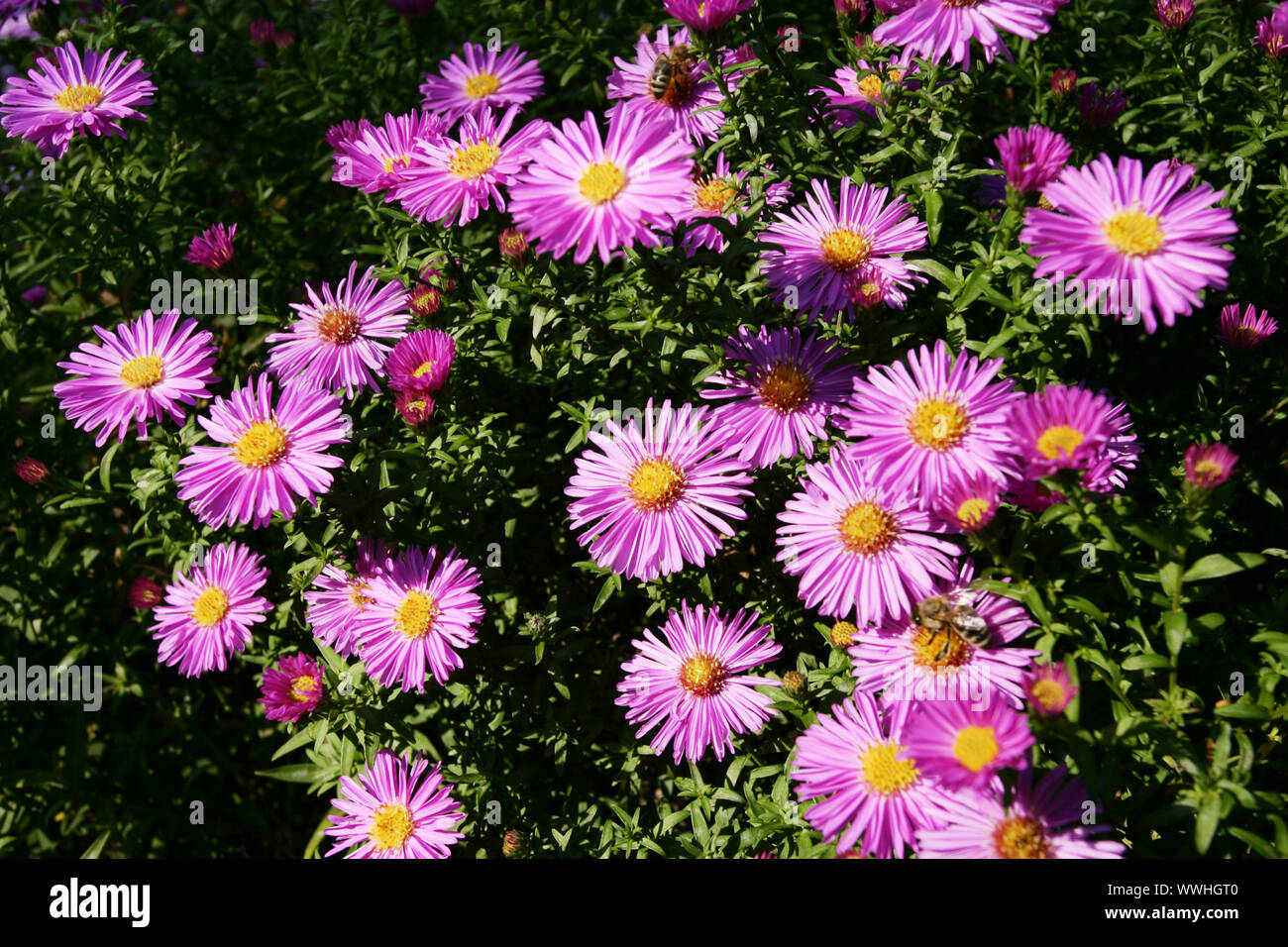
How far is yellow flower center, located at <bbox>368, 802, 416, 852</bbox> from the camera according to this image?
2.73 metres

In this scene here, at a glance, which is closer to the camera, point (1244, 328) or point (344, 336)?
point (1244, 328)

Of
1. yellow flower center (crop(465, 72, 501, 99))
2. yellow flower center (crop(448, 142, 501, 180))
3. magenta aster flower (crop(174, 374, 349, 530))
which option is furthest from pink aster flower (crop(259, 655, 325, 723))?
yellow flower center (crop(465, 72, 501, 99))

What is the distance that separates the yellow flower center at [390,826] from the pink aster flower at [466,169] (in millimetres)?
1672

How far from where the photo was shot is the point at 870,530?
2.45 m

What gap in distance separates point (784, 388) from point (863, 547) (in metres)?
0.49

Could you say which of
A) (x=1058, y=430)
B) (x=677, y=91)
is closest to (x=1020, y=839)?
(x=1058, y=430)

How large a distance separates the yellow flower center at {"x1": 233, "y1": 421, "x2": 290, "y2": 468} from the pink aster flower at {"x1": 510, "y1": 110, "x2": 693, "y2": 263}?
1.01 meters

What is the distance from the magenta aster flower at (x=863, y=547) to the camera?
7.91 ft

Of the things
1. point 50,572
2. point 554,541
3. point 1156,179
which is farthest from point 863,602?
point 50,572

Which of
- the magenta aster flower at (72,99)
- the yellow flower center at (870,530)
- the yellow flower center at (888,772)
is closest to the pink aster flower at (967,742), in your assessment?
the yellow flower center at (888,772)

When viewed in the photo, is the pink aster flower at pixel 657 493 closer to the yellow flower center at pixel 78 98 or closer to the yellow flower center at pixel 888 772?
the yellow flower center at pixel 888 772

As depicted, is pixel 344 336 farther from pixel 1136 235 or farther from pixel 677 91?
pixel 1136 235

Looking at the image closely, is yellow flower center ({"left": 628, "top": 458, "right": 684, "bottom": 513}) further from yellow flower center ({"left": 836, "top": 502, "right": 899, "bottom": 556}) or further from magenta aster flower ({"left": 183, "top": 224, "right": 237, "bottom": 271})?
magenta aster flower ({"left": 183, "top": 224, "right": 237, "bottom": 271})

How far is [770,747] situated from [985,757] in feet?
3.35
